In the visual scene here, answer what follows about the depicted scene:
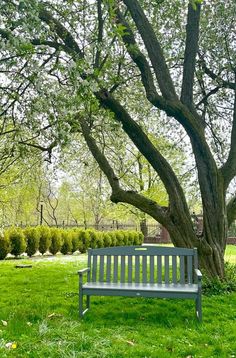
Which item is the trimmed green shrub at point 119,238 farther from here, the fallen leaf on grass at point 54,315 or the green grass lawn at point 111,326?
the fallen leaf on grass at point 54,315

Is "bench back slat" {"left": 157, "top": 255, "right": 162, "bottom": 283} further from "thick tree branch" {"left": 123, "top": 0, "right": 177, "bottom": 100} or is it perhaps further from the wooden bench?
"thick tree branch" {"left": 123, "top": 0, "right": 177, "bottom": 100}

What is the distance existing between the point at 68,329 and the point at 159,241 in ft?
74.2

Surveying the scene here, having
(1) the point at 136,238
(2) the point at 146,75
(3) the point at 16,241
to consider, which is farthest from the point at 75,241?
(2) the point at 146,75

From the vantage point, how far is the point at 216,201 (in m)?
6.81

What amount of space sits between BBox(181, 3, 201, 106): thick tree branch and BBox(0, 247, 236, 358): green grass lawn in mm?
3561

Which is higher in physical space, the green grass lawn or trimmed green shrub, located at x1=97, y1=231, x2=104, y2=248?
trimmed green shrub, located at x1=97, y1=231, x2=104, y2=248

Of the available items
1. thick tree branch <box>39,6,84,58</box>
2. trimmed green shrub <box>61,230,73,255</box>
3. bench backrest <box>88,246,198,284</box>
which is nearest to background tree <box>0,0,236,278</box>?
thick tree branch <box>39,6,84,58</box>

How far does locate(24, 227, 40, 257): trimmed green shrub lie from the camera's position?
14.8 metres

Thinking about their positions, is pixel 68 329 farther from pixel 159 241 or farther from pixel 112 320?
pixel 159 241

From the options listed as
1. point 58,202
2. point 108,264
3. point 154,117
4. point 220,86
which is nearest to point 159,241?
point 58,202

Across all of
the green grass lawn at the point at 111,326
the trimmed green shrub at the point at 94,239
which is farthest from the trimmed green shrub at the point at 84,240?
the green grass lawn at the point at 111,326

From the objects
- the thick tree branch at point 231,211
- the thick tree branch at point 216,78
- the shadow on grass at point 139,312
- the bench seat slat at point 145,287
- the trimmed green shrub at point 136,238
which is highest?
the thick tree branch at point 216,78

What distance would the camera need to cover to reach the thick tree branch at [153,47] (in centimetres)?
639

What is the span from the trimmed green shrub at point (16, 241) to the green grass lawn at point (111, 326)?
7262mm
